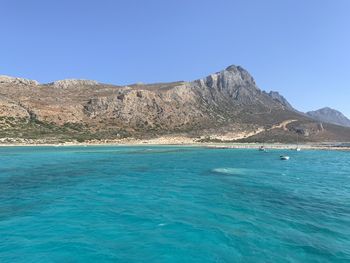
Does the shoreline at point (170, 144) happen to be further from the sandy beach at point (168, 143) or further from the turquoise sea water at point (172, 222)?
the turquoise sea water at point (172, 222)

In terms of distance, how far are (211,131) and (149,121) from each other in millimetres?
38817

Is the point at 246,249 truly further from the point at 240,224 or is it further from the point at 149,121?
the point at 149,121

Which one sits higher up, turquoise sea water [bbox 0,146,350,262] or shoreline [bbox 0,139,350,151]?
shoreline [bbox 0,139,350,151]

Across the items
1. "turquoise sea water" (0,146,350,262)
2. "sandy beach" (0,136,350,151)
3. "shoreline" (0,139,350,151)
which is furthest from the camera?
"sandy beach" (0,136,350,151)

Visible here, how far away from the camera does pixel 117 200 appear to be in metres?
29.7

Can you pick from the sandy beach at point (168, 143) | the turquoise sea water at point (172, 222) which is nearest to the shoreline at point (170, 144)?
the sandy beach at point (168, 143)

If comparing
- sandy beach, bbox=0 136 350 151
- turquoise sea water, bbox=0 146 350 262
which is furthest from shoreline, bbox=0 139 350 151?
turquoise sea water, bbox=0 146 350 262

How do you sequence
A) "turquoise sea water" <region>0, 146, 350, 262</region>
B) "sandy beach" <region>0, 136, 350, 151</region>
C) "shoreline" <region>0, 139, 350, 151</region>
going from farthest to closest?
"sandy beach" <region>0, 136, 350, 151</region> → "shoreline" <region>0, 139, 350, 151</region> → "turquoise sea water" <region>0, 146, 350, 262</region>

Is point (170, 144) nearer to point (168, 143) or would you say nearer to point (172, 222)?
point (168, 143)

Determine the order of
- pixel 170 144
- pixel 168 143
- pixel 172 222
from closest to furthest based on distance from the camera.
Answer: pixel 172 222 < pixel 170 144 < pixel 168 143

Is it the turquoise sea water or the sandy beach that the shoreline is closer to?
the sandy beach

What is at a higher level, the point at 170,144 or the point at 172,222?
the point at 170,144

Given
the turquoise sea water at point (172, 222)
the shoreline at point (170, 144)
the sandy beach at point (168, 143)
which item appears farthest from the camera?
the sandy beach at point (168, 143)

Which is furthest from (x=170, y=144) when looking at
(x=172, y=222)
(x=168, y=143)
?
(x=172, y=222)
